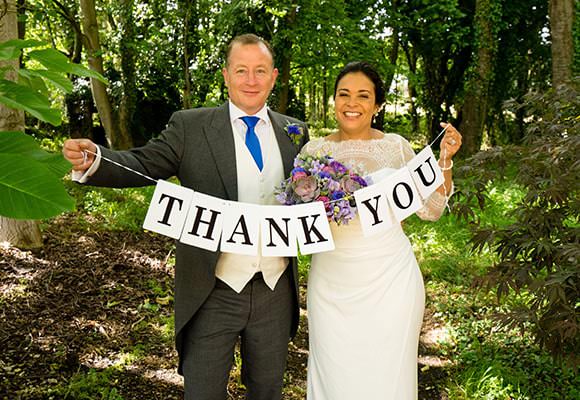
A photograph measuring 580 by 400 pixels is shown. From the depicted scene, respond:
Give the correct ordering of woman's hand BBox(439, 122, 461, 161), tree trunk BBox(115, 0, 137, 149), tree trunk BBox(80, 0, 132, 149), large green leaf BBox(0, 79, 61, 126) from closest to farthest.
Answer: large green leaf BBox(0, 79, 61, 126), woman's hand BBox(439, 122, 461, 161), tree trunk BBox(80, 0, 132, 149), tree trunk BBox(115, 0, 137, 149)

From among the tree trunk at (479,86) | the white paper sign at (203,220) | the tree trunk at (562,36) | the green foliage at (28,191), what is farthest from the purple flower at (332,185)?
the tree trunk at (479,86)

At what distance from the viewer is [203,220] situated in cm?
215

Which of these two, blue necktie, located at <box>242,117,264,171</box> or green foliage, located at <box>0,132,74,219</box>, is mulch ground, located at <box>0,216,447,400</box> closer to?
blue necktie, located at <box>242,117,264,171</box>

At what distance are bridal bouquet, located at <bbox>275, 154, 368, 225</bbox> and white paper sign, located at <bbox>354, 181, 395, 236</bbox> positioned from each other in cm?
4

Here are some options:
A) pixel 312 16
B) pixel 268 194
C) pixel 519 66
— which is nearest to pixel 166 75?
pixel 312 16

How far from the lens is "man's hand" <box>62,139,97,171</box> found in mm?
2006

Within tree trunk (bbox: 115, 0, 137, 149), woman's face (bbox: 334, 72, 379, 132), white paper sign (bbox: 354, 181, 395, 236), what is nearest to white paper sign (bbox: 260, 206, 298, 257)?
white paper sign (bbox: 354, 181, 395, 236)

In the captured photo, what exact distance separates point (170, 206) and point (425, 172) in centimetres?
116

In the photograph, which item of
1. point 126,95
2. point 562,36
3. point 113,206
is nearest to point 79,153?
point 113,206

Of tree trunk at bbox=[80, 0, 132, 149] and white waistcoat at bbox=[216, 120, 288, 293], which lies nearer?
white waistcoat at bbox=[216, 120, 288, 293]

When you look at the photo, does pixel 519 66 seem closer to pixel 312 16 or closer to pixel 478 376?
pixel 312 16

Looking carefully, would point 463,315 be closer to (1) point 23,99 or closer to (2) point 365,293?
(2) point 365,293

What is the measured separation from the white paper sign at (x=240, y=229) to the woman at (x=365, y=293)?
1.70 feet

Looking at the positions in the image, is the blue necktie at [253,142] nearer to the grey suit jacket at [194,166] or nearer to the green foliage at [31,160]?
the grey suit jacket at [194,166]
